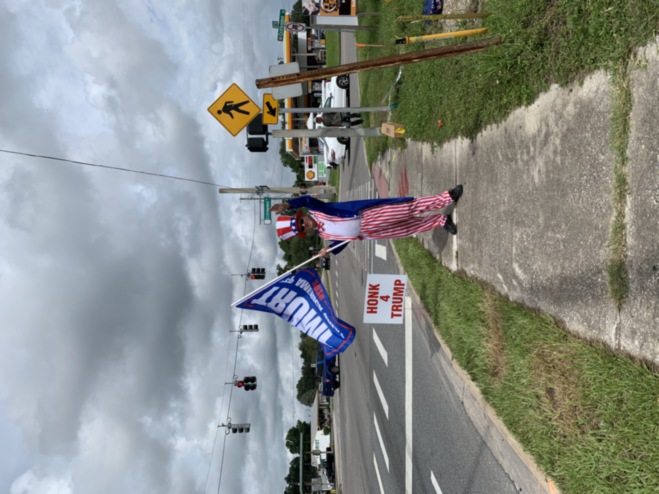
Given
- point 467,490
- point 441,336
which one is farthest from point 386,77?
point 467,490

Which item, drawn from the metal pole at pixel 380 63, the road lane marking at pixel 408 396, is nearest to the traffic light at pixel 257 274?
the road lane marking at pixel 408 396

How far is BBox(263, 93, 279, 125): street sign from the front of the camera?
8.82 m

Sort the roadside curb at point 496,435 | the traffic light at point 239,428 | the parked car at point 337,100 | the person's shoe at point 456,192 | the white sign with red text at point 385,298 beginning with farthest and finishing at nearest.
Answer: the traffic light at point 239,428 < the parked car at point 337,100 < the white sign with red text at point 385,298 < the person's shoe at point 456,192 < the roadside curb at point 496,435

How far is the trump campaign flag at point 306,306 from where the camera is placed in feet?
21.1

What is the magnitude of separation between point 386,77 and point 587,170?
34.3ft

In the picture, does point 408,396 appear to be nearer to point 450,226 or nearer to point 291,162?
point 450,226

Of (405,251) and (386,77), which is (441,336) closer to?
(405,251)

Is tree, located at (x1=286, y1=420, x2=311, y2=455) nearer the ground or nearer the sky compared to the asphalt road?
nearer the ground

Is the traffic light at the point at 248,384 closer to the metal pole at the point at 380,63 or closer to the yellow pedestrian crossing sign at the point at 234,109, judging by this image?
the yellow pedestrian crossing sign at the point at 234,109

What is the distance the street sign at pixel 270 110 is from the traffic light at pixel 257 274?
41625 mm

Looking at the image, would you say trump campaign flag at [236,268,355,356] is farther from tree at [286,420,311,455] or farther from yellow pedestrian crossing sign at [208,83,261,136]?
tree at [286,420,311,455]

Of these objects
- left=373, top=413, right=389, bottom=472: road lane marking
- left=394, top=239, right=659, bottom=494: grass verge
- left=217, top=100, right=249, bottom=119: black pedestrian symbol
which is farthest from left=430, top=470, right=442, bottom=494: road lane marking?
left=217, top=100, right=249, bottom=119: black pedestrian symbol

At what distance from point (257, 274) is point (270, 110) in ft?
141

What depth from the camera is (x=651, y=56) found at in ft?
10.9
